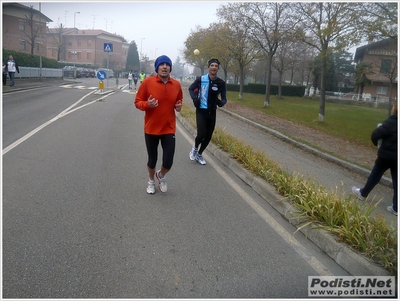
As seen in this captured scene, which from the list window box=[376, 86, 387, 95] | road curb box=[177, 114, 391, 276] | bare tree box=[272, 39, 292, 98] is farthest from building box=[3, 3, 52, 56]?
window box=[376, 86, 387, 95]

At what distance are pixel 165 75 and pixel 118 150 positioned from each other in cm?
392

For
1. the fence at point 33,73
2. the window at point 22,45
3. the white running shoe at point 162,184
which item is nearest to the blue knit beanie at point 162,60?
the white running shoe at point 162,184

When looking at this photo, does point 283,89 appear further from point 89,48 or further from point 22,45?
point 89,48

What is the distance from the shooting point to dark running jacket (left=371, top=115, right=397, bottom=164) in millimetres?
5250

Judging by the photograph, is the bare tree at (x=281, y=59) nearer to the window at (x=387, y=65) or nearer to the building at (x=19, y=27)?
the window at (x=387, y=65)

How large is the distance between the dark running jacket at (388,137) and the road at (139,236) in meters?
1.88

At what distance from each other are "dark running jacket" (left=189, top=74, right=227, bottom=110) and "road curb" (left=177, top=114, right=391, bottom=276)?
1505mm

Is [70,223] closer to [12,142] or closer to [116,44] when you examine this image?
[12,142]

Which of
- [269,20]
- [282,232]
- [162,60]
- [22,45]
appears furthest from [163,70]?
[22,45]

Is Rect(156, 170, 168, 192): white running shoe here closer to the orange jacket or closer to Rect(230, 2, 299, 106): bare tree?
the orange jacket

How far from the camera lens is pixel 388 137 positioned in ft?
17.5

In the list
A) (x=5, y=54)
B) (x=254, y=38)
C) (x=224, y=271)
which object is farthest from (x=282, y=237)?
(x=5, y=54)

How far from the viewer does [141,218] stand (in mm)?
4648

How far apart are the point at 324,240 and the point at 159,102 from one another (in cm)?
273
